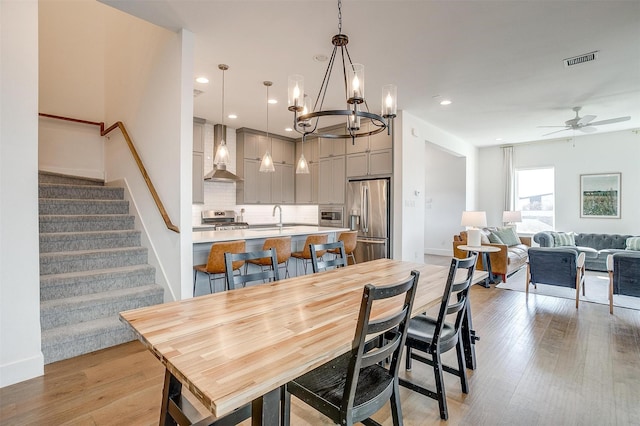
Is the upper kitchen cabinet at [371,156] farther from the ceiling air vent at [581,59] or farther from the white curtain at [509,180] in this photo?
the white curtain at [509,180]

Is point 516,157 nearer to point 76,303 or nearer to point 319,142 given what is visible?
point 319,142

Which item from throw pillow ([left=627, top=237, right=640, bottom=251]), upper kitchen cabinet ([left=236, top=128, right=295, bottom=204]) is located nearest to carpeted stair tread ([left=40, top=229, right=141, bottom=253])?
upper kitchen cabinet ([left=236, top=128, right=295, bottom=204])

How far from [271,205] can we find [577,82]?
5.70m

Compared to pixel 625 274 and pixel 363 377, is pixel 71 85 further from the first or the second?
pixel 625 274

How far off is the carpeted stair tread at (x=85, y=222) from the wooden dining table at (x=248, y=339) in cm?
279

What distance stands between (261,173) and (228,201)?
0.93 metres

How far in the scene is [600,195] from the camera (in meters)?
6.74

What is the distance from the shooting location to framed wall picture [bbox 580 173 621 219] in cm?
659

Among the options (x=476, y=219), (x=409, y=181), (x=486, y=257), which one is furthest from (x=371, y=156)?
(x=486, y=257)

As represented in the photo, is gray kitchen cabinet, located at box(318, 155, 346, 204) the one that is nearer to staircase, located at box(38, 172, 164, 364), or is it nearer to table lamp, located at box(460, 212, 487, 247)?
table lamp, located at box(460, 212, 487, 247)

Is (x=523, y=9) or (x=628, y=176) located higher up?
(x=523, y=9)

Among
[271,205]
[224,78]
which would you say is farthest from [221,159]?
[271,205]

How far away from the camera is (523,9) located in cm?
260

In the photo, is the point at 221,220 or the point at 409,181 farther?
the point at 221,220
